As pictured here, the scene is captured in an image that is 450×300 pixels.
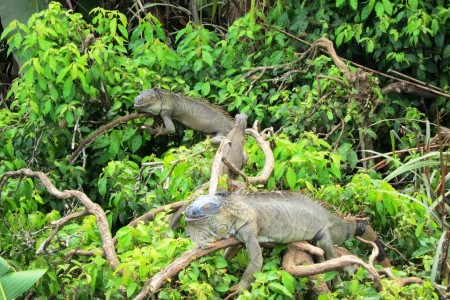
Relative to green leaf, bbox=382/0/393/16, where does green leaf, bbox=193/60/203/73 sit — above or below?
below

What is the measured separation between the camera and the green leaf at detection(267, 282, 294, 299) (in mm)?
4312

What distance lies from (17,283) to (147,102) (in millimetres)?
3608

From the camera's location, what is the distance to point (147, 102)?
7316 mm

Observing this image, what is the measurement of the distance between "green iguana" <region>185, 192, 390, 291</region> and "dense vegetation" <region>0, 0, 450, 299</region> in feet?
0.39

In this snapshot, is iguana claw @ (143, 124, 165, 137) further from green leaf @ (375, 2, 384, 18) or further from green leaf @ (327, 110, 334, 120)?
green leaf @ (375, 2, 384, 18)

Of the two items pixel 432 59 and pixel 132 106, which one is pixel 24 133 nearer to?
pixel 132 106

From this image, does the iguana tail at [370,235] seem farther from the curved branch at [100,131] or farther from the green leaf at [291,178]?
the curved branch at [100,131]

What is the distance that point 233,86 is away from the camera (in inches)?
299

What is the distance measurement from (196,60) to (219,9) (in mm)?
1403

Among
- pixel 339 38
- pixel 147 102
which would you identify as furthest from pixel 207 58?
pixel 339 38

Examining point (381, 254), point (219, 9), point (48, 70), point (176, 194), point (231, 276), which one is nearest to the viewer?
point (231, 276)

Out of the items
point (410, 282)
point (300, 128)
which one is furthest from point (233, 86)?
point (410, 282)

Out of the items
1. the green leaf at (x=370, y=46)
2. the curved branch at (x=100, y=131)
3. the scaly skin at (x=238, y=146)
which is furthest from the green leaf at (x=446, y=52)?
the curved branch at (x=100, y=131)

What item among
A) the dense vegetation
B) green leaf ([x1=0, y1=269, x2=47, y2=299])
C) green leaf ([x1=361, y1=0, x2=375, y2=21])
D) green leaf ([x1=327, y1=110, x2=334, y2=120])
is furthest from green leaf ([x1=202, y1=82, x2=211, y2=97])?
green leaf ([x1=0, y1=269, x2=47, y2=299])
